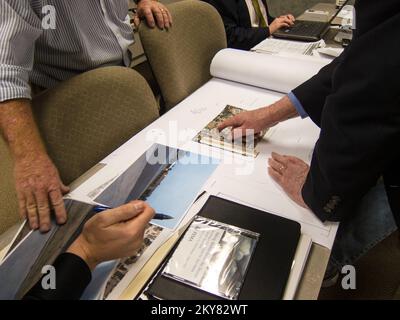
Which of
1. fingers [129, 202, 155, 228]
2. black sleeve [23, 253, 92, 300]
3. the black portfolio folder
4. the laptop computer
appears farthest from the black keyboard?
black sleeve [23, 253, 92, 300]

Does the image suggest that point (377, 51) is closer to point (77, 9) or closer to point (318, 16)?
point (77, 9)

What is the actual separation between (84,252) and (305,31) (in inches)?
56.0

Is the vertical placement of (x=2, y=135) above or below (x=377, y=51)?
below

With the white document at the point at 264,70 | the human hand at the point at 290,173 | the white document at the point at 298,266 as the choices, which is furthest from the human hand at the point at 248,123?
the white document at the point at 298,266

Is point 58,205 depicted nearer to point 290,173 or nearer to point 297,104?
point 290,173

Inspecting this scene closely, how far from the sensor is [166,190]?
656 mm

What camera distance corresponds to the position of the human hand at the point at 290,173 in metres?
0.64

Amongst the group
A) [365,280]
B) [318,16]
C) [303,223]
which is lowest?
[365,280]

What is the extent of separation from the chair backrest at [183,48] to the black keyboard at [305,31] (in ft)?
1.24

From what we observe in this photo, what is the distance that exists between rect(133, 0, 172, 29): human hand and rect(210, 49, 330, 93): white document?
22cm

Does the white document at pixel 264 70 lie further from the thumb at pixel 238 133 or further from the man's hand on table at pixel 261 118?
the thumb at pixel 238 133

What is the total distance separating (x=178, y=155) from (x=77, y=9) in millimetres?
535

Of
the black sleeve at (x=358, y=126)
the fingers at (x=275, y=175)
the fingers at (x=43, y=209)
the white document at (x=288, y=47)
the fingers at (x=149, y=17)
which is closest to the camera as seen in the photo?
the black sleeve at (x=358, y=126)

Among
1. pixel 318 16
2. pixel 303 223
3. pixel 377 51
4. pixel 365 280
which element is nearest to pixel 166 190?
pixel 303 223
